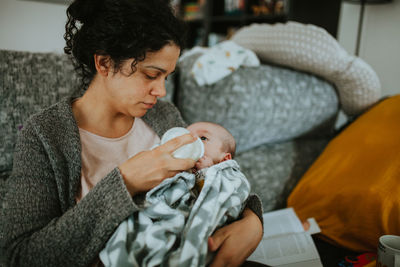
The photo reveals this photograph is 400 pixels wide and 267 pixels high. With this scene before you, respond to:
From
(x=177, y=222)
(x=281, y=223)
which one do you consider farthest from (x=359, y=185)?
(x=177, y=222)

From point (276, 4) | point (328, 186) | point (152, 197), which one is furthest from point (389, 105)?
point (276, 4)

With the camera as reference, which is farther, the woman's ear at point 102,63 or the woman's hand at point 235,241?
the woman's ear at point 102,63

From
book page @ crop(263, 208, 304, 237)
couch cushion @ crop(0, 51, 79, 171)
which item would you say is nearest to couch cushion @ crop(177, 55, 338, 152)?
book page @ crop(263, 208, 304, 237)

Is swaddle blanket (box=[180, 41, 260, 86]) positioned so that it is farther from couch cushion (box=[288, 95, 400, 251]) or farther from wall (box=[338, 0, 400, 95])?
wall (box=[338, 0, 400, 95])

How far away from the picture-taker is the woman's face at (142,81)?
2.89 ft

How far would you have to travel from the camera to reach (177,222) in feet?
2.60

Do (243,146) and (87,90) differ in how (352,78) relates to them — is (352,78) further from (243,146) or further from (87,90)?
(87,90)

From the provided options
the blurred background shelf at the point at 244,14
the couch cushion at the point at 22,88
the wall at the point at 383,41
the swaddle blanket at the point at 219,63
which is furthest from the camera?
the blurred background shelf at the point at 244,14

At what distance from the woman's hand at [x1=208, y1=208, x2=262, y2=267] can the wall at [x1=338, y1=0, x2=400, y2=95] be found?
70.3 inches

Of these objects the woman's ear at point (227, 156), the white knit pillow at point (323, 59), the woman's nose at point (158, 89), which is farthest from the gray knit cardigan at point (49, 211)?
the white knit pillow at point (323, 59)

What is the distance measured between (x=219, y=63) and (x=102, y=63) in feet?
2.51

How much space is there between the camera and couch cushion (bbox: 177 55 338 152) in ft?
5.06

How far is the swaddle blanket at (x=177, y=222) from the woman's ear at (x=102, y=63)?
0.38 m

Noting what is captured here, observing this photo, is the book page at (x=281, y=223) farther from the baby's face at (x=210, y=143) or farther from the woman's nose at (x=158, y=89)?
the woman's nose at (x=158, y=89)
